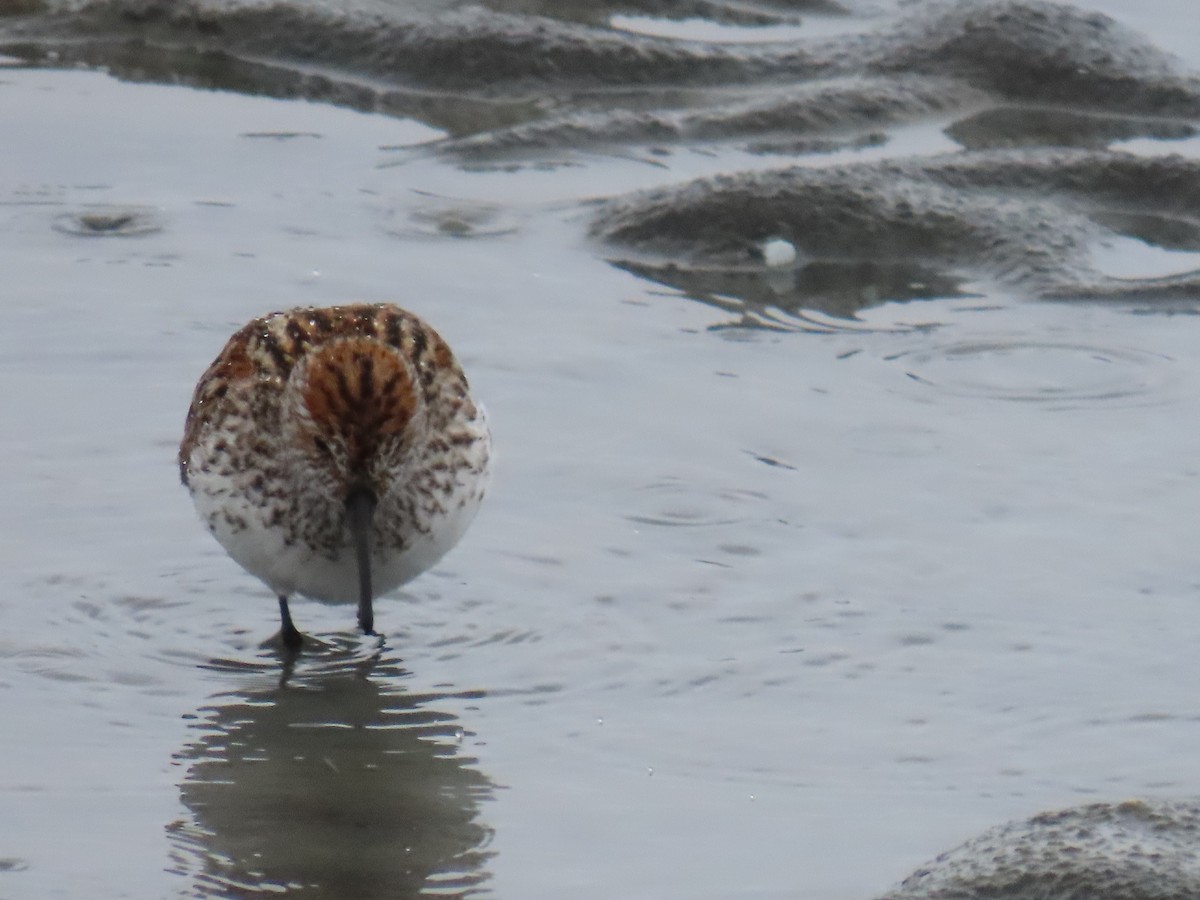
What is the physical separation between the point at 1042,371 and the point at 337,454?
3602 millimetres

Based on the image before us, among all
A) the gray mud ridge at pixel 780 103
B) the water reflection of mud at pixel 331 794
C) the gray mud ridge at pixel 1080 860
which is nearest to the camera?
the gray mud ridge at pixel 1080 860

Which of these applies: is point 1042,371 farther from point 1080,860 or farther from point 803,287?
point 1080,860

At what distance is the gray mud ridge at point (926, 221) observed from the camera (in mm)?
9656

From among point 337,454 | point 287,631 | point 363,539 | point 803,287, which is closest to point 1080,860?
point 363,539

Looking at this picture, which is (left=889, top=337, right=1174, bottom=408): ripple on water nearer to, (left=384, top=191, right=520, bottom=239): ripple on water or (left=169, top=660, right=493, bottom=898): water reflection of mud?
(left=384, top=191, right=520, bottom=239): ripple on water

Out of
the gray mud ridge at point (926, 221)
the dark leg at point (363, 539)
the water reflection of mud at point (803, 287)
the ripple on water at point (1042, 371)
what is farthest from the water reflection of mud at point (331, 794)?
the gray mud ridge at point (926, 221)

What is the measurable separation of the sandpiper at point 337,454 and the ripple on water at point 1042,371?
2.57 m

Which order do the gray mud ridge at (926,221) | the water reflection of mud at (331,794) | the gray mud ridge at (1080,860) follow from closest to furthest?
1. the gray mud ridge at (1080,860)
2. the water reflection of mud at (331,794)
3. the gray mud ridge at (926,221)

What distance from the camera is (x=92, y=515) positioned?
22.6ft

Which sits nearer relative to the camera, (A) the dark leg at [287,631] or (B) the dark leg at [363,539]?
(B) the dark leg at [363,539]

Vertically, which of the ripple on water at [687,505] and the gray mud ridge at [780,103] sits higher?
the gray mud ridge at [780,103]

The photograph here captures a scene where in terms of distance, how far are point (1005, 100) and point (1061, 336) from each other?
12.5 ft

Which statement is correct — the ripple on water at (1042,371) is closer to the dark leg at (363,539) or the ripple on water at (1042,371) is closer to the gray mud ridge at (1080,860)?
the dark leg at (363,539)

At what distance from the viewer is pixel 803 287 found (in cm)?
962
